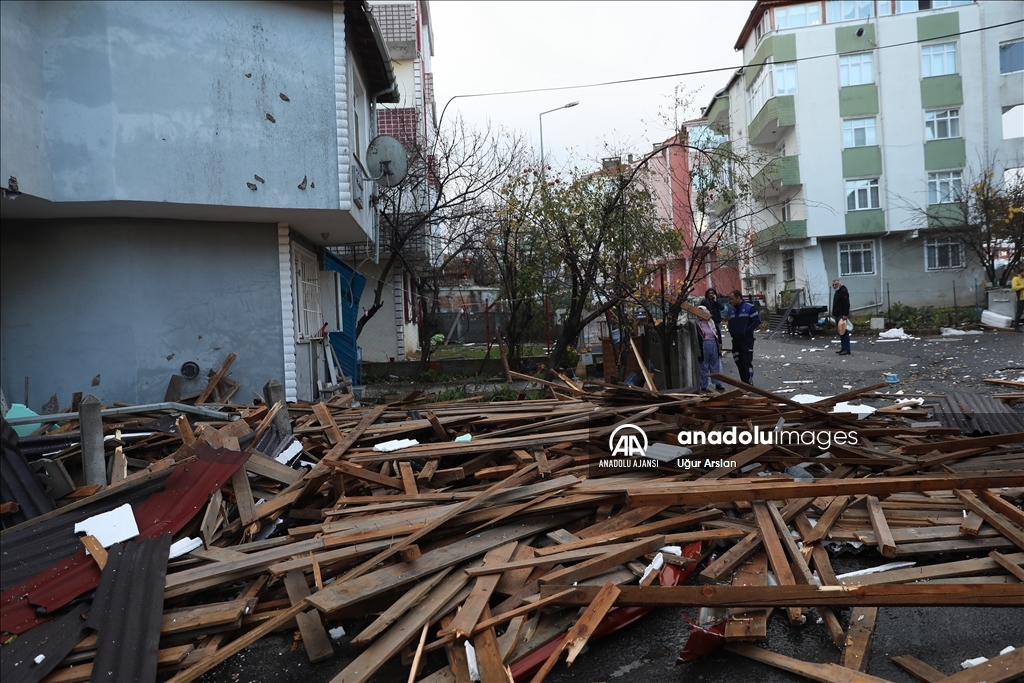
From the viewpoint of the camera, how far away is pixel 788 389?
43.7ft

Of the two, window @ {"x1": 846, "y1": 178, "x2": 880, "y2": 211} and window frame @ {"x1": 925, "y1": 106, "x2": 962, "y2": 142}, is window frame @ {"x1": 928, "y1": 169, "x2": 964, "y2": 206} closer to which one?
window frame @ {"x1": 925, "y1": 106, "x2": 962, "y2": 142}

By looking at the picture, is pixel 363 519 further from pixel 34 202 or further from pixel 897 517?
pixel 34 202

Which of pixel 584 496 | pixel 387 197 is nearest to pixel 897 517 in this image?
pixel 584 496

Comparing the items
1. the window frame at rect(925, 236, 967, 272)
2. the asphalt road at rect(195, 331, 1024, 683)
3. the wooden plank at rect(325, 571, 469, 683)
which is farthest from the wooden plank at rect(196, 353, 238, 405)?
the window frame at rect(925, 236, 967, 272)

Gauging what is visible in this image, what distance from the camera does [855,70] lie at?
31.4 m

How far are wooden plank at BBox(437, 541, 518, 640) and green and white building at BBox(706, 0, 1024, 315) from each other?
92.2 ft

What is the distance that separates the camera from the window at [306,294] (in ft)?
41.2

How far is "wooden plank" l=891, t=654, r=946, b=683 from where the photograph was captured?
3.50 m

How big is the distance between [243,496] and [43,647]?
1722 millimetres

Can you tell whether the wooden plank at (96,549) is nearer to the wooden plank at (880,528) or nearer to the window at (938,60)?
the wooden plank at (880,528)

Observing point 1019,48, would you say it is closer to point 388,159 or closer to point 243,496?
point 388,159

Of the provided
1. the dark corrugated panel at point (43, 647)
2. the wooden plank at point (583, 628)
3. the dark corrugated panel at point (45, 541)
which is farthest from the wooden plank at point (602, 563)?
the dark corrugated panel at point (45, 541)

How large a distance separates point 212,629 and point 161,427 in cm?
384

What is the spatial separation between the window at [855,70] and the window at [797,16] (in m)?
2.04
